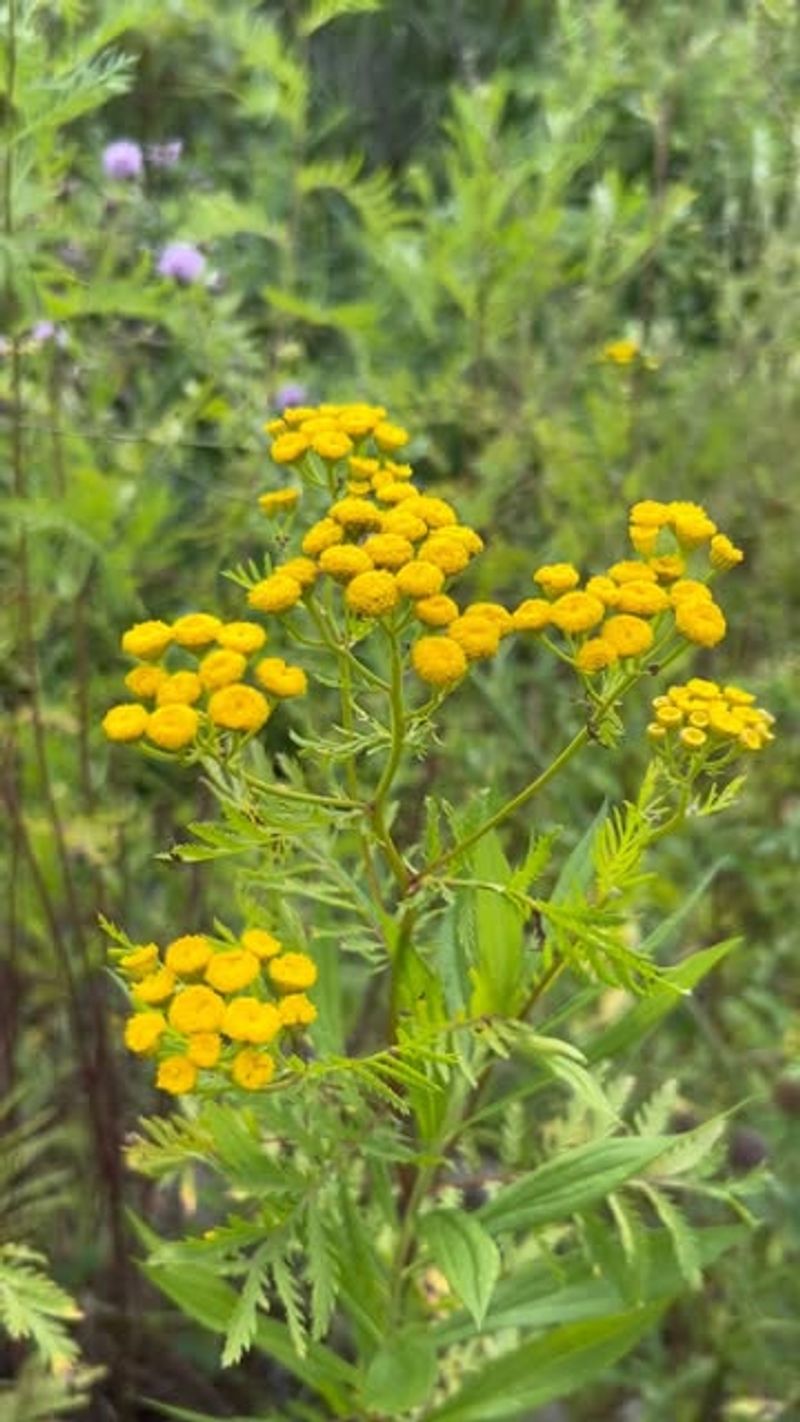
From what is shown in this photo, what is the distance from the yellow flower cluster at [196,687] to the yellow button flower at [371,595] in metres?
0.06

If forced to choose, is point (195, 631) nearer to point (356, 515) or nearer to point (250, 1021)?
point (356, 515)

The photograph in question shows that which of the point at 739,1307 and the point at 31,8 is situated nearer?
the point at 31,8

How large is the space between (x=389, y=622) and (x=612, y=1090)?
55 centimetres

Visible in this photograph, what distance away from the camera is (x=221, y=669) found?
0.85 meters

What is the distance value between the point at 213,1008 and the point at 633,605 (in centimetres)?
31

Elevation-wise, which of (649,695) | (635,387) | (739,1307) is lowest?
(739,1307)

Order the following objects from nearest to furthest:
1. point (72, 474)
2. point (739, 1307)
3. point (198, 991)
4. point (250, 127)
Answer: point (198, 991)
point (739, 1307)
point (72, 474)
point (250, 127)

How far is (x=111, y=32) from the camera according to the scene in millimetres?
1256

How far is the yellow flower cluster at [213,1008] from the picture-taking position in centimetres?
83

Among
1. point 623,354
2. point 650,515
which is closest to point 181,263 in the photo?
point 623,354

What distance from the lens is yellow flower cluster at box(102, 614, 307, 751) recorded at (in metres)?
0.84

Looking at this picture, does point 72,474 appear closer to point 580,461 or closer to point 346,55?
point 580,461

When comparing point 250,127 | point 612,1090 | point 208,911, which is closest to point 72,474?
point 208,911

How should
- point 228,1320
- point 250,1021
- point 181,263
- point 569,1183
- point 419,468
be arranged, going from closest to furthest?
point 250,1021
point 569,1183
point 228,1320
point 181,263
point 419,468
